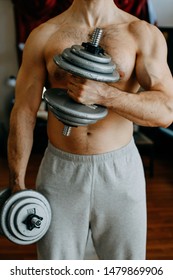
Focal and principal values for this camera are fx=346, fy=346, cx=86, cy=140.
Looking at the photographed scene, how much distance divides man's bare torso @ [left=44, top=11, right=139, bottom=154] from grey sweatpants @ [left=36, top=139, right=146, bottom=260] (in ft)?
0.09

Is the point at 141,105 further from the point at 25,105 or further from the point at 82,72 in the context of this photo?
the point at 25,105

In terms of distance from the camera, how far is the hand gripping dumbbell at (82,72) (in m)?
0.66

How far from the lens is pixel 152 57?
0.86 m

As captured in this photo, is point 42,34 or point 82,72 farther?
point 42,34

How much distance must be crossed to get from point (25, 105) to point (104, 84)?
27cm

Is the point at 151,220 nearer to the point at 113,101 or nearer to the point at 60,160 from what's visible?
the point at 60,160

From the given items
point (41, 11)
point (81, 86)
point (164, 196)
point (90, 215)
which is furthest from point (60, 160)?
point (41, 11)

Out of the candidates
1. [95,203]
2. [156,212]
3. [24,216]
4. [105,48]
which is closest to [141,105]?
[105,48]

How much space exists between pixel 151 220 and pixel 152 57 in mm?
1379

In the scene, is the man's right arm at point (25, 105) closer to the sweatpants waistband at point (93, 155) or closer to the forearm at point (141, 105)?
the sweatpants waistband at point (93, 155)

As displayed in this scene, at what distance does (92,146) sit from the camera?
939 millimetres

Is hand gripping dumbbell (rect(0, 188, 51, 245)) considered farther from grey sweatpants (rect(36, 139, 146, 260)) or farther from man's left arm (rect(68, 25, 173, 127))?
man's left arm (rect(68, 25, 173, 127))

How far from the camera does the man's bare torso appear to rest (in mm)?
879

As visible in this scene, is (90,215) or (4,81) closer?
(90,215)
